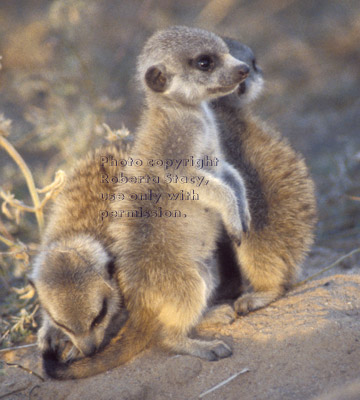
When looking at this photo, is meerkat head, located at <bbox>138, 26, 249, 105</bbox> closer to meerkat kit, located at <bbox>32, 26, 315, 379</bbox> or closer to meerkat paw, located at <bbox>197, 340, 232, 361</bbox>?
meerkat kit, located at <bbox>32, 26, 315, 379</bbox>

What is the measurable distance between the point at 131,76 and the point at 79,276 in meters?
3.27

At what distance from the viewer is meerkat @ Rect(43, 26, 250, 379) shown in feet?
9.36

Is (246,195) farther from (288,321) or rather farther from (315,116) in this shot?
(315,116)

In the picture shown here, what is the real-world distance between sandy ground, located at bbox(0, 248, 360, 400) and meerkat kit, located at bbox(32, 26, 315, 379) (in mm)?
96

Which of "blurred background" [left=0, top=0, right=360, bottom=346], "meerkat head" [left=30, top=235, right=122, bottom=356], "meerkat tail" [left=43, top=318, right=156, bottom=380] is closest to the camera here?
"meerkat head" [left=30, top=235, right=122, bottom=356]

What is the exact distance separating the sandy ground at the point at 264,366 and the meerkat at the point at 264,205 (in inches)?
7.7

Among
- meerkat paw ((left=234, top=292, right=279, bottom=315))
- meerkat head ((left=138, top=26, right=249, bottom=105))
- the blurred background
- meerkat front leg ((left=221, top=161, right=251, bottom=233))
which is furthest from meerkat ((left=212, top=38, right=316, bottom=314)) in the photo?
the blurred background

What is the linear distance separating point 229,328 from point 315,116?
15.8 ft

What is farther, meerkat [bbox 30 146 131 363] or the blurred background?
the blurred background

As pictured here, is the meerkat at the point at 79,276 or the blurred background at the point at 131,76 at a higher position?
the blurred background at the point at 131,76

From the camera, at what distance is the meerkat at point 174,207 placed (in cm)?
285

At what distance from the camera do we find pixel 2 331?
11.4 ft

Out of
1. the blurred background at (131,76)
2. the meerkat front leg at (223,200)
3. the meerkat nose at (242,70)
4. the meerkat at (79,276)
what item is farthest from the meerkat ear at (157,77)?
the blurred background at (131,76)

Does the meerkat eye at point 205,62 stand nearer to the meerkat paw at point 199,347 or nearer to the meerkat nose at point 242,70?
the meerkat nose at point 242,70
